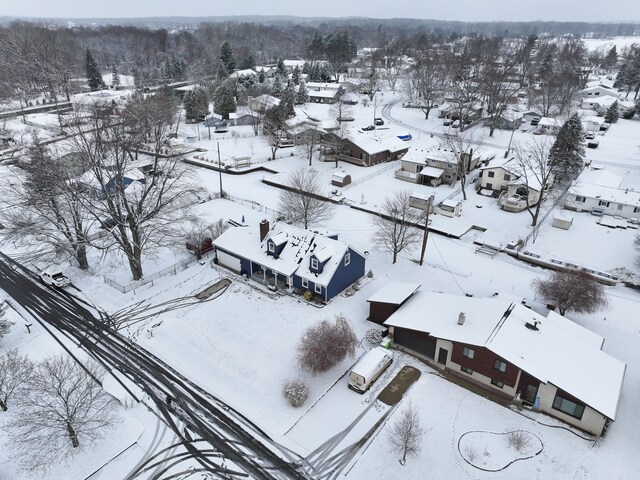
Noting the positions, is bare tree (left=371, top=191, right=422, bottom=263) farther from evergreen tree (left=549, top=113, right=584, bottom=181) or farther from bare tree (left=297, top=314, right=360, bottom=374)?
evergreen tree (left=549, top=113, right=584, bottom=181)

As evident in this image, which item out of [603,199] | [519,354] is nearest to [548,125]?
[603,199]

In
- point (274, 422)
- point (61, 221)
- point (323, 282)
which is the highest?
point (61, 221)

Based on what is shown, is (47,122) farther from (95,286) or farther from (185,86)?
(95,286)

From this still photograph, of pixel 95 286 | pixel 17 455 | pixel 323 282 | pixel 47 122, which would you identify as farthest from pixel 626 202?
pixel 47 122

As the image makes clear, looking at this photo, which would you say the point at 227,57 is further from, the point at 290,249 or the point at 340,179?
the point at 290,249

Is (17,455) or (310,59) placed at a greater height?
(310,59)

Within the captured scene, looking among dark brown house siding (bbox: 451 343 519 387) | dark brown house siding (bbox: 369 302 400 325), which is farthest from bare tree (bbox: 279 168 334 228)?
dark brown house siding (bbox: 451 343 519 387)

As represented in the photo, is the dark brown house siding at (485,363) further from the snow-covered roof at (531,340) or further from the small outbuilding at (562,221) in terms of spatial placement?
the small outbuilding at (562,221)
